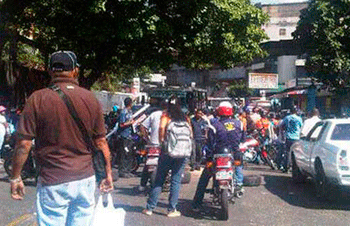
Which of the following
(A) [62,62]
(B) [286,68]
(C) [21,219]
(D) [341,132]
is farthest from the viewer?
(B) [286,68]

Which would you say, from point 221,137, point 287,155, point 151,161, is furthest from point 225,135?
point 287,155

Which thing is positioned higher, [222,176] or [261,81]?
[261,81]

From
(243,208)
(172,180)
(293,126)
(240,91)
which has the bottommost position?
(243,208)

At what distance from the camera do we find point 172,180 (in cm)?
819

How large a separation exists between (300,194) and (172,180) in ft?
12.2

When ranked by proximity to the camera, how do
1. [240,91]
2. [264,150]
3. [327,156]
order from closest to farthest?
[327,156] → [264,150] → [240,91]

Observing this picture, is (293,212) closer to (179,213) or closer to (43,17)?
(179,213)

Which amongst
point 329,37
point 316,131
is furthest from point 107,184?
point 329,37

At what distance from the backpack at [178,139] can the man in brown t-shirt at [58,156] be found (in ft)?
Answer: 12.8

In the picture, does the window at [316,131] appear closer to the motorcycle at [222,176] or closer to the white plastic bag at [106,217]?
the motorcycle at [222,176]

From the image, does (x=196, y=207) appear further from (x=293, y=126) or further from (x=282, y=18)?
(x=282, y=18)

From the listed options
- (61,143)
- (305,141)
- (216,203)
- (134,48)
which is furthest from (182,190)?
(134,48)

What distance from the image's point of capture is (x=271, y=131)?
1780 cm

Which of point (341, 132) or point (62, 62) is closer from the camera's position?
point (62, 62)
